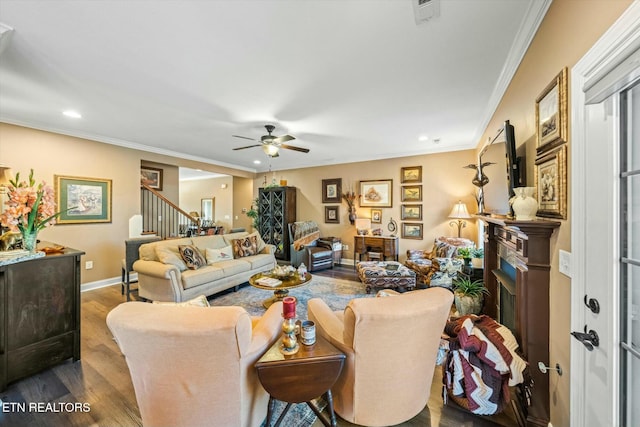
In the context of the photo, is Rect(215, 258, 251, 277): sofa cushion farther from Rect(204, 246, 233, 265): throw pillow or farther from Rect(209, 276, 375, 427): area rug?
Rect(209, 276, 375, 427): area rug

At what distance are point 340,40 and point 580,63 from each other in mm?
1359

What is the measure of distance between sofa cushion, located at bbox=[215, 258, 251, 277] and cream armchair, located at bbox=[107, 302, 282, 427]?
7.96ft

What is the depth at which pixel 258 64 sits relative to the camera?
203cm

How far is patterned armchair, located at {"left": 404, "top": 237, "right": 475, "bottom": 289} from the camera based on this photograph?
3.44m

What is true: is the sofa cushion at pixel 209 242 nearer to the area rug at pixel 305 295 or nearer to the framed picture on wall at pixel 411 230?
the area rug at pixel 305 295

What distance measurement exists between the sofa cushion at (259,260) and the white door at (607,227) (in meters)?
3.94

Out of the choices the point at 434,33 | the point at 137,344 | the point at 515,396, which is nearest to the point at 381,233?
the point at 515,396

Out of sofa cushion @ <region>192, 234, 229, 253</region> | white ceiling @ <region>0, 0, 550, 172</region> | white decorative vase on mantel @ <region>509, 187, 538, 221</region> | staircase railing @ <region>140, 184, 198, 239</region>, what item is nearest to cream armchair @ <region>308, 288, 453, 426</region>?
white decorative vase on mantel @ <region>509, 187, 538, 221</region>

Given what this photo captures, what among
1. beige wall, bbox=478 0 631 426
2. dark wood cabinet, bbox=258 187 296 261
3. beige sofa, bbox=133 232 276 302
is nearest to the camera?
beige wall, bbox=478 0 631 426

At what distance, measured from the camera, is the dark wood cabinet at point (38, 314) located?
5.90 feet

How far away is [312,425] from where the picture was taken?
5.01 feet

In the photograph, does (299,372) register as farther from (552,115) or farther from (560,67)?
(560,67)

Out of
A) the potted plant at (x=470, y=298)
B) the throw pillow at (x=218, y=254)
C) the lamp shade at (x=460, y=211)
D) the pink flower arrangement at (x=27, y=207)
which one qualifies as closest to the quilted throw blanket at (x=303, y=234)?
the throw pillow at (x=218, y=254)

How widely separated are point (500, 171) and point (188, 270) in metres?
4.08
